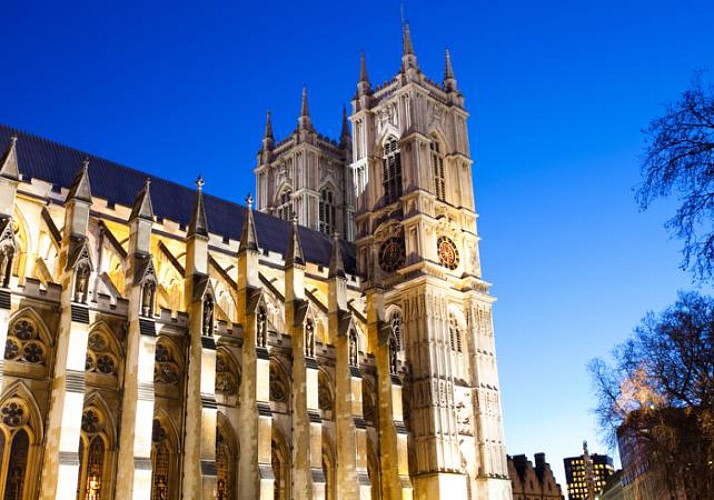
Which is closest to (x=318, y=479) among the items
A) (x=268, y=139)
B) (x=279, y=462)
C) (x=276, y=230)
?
(x=279, y=462)

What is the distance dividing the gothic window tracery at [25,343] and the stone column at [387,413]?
17519mm

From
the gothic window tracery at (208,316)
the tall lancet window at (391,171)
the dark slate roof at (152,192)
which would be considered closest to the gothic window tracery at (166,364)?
the gothic window tracery at (208,316)

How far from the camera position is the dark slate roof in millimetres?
35781

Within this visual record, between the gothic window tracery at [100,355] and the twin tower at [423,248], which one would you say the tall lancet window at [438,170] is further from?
the gothic window tracery at [100,355]

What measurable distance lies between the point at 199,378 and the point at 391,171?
2398 centimetres

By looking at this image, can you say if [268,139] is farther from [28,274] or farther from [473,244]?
[28,274]

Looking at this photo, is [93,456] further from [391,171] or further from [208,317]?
[391,171]

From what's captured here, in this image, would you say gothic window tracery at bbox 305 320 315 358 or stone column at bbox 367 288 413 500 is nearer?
gothic window tracery at bbox 305 320 315 358

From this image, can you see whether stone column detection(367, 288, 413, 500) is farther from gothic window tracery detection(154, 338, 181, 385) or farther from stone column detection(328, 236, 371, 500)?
gothic window tracery detection(154, 338, 181, 385)

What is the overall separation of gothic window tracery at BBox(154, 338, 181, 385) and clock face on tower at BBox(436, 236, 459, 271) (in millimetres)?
19658

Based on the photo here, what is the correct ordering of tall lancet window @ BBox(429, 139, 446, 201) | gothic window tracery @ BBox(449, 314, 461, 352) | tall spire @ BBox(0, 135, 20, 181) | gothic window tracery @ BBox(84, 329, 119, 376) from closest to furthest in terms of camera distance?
tall spire @ BBox(0, 135, 20, 181), gothic window tracery @ BBox(84, 329, 119, 376), gothic window tracery @ BBox(449, 314, 461, 352), tall lancet window @ BBox(429, 139, 446, 201)

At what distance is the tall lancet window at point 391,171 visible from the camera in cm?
4872

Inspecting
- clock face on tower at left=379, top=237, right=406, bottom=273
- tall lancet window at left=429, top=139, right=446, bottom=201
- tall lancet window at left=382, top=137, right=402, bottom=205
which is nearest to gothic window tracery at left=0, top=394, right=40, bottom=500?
clock face on tower at left=379, top=237, right=406, bottom=273

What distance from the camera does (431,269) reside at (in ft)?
145
